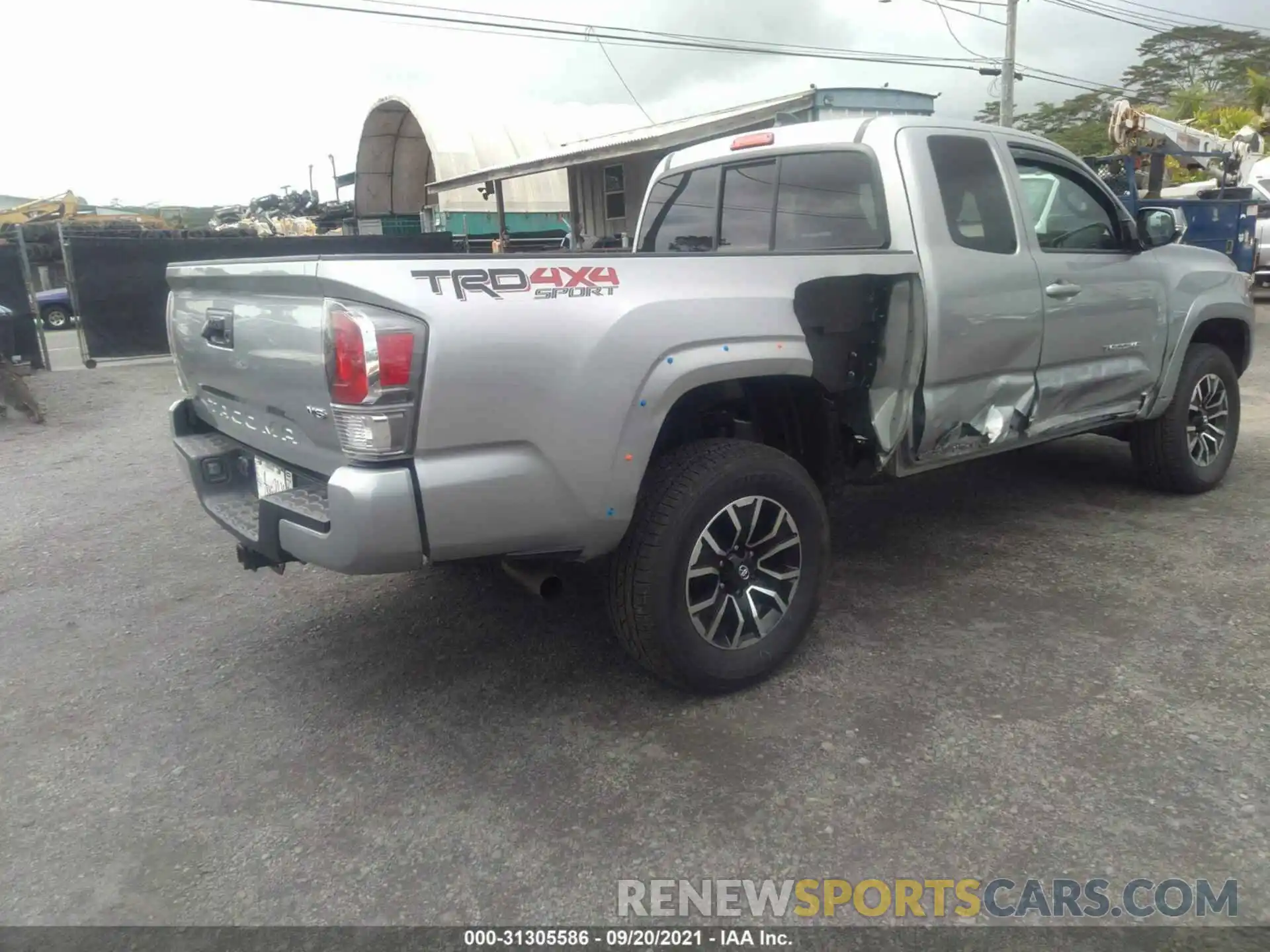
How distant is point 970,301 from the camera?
3811 millimetres

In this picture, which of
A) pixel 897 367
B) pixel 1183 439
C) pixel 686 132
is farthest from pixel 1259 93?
pixel 897 367

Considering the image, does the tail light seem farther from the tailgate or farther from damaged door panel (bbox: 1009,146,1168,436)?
damaged door panel (bbox: 1009,146,1168,436)

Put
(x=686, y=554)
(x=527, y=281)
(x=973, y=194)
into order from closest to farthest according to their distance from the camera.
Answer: (x=527, y=281) < (x=686, y=554) < (x=973, y=194)

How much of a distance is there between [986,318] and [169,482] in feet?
18.1

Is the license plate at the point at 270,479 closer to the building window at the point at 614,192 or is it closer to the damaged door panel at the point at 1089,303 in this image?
the damaged door panel at the point at 1089,303

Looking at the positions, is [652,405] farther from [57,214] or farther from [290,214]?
[290,214]

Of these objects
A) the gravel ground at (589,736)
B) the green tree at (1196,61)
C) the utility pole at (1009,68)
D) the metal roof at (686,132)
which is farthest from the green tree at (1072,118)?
the gravel ground at (589,736)

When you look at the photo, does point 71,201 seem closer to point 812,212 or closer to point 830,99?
point 830,99

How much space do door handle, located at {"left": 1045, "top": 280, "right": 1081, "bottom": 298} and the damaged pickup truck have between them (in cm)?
1

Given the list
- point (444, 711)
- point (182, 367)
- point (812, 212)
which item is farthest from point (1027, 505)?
point (182, 367)

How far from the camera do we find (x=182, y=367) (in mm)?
3738

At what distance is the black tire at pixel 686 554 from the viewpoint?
9.89 ft

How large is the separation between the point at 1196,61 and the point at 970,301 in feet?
167

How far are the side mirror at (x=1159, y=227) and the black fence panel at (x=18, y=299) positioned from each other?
37.9 feet
